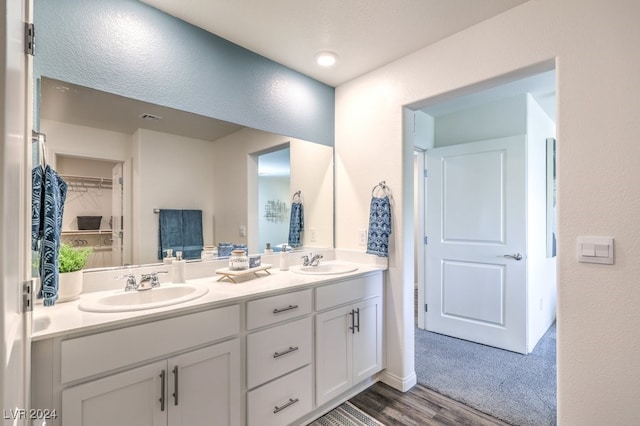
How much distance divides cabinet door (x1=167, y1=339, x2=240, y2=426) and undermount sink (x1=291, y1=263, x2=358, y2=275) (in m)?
0.81

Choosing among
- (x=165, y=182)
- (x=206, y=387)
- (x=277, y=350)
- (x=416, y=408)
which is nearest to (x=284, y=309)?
(x=277, y=350)

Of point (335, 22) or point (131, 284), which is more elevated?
point (335, 22)

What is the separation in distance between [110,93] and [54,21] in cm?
34

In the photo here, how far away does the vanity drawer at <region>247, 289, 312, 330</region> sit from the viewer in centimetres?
155

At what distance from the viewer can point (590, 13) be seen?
144 cm

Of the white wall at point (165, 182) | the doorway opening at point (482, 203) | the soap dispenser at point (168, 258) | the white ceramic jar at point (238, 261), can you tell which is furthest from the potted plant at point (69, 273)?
the doorway opening at point (482, 203)

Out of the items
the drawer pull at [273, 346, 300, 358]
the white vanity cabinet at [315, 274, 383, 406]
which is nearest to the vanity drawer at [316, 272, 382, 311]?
the white vanity cabinet at [315, 274, 383, 406]

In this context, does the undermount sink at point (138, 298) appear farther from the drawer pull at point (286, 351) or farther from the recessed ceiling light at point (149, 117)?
the recessed ceiling light at point (149, 117)

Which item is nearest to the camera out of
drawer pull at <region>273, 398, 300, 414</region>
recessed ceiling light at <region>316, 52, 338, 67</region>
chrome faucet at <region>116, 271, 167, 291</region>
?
chrome faucet at <region>116, 271, 167, 291</region>

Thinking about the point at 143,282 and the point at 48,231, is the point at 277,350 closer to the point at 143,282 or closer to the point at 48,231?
the point at 143,282

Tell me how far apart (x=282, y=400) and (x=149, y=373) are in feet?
2.47

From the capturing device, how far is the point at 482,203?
2.96m

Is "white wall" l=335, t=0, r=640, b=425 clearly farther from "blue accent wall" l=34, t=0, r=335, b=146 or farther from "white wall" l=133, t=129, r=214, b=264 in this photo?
"white wall" l=133, t=129, r=214, b=264

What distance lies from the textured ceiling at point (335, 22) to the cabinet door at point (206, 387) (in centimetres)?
178
